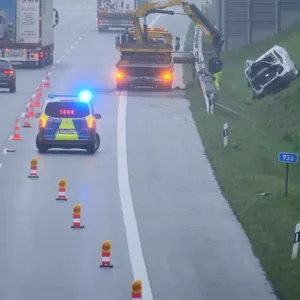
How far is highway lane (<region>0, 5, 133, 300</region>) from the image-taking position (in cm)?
2038

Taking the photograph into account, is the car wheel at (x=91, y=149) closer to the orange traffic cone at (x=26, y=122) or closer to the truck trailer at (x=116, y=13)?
the orange traffic cone at (x=26, y=122)

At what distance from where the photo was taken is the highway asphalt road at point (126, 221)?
20.5m

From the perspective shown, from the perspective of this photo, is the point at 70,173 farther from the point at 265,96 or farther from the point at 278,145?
the point at 265,96

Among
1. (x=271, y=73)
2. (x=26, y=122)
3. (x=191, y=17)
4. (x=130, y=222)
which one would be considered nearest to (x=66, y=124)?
(x=26, y=122)

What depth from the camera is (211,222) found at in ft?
86.2

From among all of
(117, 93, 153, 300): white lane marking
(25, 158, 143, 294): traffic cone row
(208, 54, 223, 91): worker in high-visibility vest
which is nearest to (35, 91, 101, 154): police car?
(117, 93, 153, 300): white lane marking

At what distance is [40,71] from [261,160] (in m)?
34.1

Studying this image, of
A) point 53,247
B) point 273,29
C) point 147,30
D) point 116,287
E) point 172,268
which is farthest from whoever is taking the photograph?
point 273,29

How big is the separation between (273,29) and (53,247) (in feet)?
142

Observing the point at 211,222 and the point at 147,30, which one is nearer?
the point at 211,222

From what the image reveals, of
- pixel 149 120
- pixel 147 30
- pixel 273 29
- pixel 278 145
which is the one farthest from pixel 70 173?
pixel 273 29

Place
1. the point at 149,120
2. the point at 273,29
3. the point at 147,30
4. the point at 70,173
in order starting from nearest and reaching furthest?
the point at 70,173 < the point at 149,120 < the point at 147,30 < the point at 273,29

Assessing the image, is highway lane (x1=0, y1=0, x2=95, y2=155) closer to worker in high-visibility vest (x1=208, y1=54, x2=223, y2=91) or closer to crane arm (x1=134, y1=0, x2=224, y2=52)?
crane arm (x1=134, y1=0, x2=224, y2=52)

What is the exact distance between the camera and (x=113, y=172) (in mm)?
33125
